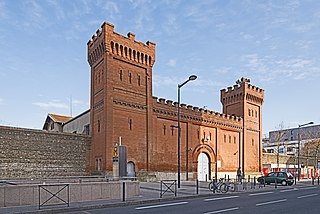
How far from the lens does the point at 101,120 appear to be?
33.0 m

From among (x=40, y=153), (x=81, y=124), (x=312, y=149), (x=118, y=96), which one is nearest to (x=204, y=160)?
(x=118, y=96)

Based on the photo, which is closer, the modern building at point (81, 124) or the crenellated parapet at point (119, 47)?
the crenellated parapet at point (119, 47)

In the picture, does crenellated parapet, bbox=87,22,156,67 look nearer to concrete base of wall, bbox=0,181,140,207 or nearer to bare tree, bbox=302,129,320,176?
concrete base of wall, bbox=0,181,140,207

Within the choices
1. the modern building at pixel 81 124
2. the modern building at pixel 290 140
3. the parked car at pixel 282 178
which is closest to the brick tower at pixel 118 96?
the modern building at pixel 81 124

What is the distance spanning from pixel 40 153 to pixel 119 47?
40.1 ft

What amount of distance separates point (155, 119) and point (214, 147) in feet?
35.2

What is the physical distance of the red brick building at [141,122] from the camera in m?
32.8

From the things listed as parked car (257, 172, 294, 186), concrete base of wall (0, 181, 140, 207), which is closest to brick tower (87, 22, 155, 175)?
concrete base of wall (0, 181, 140, 207)

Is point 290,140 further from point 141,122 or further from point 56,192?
point 56,192

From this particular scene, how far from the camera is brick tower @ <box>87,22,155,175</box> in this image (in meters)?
32.3

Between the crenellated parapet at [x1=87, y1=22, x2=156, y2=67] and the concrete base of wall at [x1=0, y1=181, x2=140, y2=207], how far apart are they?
1715cm

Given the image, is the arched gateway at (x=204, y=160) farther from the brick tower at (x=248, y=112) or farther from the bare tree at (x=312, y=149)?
the bare tree at (x=312, y=149)

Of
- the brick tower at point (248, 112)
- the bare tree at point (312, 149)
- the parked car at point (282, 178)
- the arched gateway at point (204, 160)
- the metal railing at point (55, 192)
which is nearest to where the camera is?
the metal railing at point (55, 192)

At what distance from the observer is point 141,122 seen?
115ft
